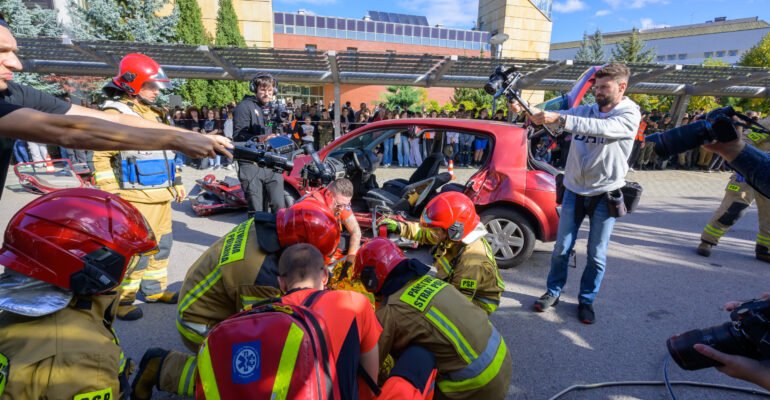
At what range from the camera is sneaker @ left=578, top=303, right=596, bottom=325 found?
316 cm

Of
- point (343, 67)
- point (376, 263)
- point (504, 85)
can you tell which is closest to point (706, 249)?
point (504, 85)

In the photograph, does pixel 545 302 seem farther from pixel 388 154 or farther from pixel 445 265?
pixel 388 154

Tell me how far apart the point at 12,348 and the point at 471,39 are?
152 feet

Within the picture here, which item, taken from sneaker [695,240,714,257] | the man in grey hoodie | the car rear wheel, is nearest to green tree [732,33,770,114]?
sneaker [695,240,714,257]

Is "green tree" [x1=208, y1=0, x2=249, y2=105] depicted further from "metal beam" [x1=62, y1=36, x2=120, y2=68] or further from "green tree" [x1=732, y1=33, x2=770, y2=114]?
"green tree" [x1=732, y1=33, x2=770, y2=114]

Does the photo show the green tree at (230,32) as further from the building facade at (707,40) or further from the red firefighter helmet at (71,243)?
the building facade at (707,40)

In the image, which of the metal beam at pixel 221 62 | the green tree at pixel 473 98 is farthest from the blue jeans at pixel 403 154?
the green tree at pixel 473 98

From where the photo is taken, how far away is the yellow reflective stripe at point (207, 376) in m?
1.03

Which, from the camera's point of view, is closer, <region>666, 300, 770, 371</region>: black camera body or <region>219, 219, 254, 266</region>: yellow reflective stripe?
<region>666, 300, 770, 371</region>: black camera body

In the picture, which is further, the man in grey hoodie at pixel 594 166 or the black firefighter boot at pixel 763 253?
the black firefighter boot at pixel 763 253

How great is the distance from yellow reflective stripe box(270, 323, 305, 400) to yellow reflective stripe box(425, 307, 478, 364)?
0.86 metres

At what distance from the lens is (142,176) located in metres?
3.13

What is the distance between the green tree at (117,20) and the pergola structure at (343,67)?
13.6 feet

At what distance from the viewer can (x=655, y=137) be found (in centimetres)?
156
